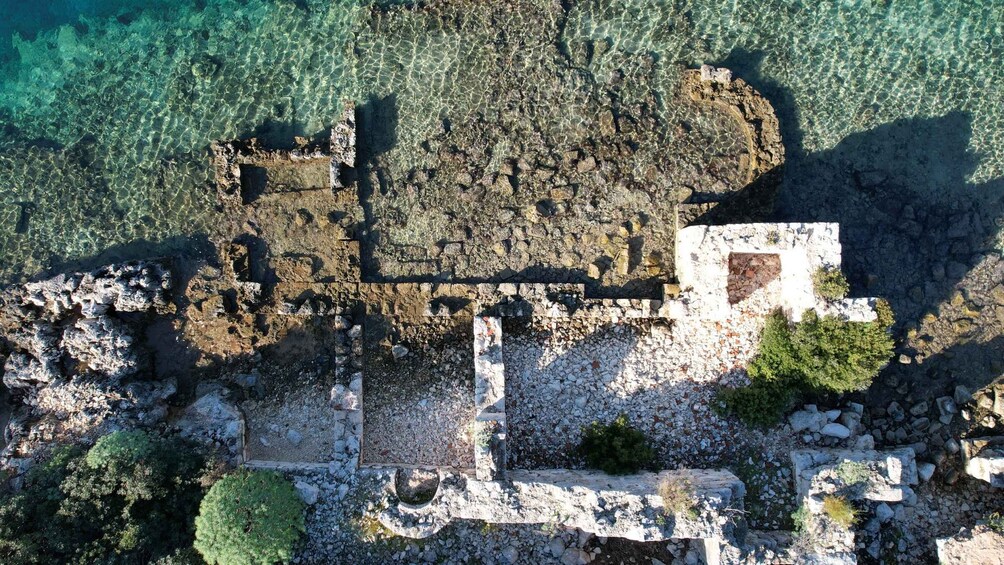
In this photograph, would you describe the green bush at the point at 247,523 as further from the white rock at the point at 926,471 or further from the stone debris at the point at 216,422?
the white rock at the point at 926,471

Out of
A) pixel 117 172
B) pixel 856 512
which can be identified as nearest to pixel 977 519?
pixel 856 512

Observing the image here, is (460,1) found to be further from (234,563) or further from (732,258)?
(234,563)

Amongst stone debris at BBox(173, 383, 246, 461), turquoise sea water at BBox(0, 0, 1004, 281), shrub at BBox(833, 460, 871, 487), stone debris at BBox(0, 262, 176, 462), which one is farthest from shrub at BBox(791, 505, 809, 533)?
stone debris at BBox(0, 262, 176, 462)

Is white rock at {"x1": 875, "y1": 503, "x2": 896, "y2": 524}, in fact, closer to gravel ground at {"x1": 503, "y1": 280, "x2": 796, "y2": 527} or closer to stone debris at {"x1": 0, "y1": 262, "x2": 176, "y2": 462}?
gravel ground at {"x1": 503, "y1": 280, "x2": 796, "y2": 527}

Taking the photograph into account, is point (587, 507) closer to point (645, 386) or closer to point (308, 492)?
point (645, 386)

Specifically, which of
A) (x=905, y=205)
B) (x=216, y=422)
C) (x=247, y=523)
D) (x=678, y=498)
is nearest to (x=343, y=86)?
(x=216, y=422)

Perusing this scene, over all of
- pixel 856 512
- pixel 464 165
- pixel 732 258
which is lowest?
pixel 856 512

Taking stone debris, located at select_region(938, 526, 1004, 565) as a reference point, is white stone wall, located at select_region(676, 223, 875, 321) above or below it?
above
